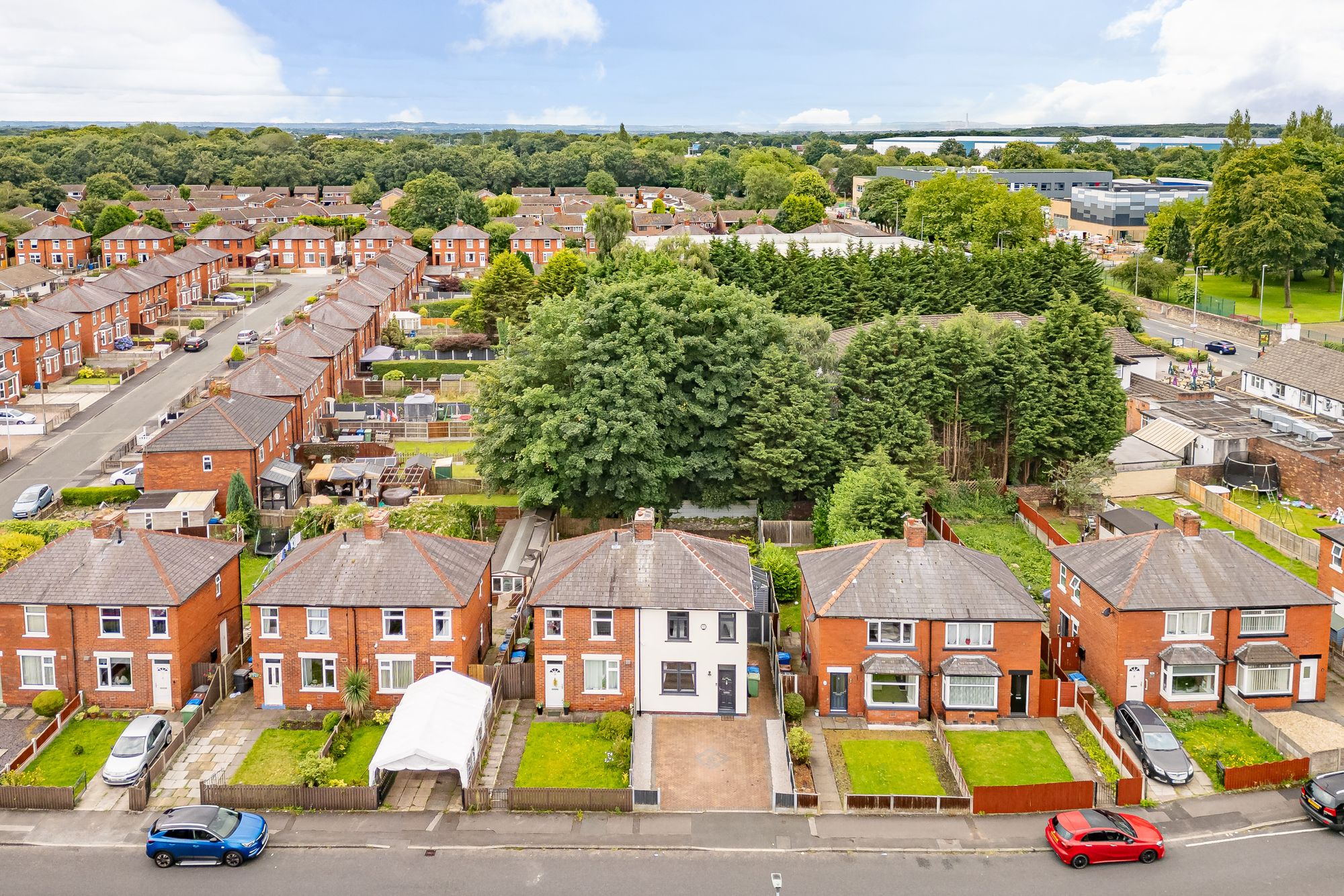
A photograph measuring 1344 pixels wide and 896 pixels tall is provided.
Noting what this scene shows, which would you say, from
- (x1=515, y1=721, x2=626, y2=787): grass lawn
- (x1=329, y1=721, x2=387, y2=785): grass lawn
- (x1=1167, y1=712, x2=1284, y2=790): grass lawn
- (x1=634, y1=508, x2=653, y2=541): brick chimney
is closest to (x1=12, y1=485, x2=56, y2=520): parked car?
(x1=329, y1=721, x2=387, y2=785): grass lawn

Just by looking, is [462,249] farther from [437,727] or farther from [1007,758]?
[1007,758]

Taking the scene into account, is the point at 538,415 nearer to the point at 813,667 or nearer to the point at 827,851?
the point at 813,667

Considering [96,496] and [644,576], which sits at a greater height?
[644,576]

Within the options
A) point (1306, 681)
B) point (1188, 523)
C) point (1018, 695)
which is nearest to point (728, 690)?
point (1018, 695)

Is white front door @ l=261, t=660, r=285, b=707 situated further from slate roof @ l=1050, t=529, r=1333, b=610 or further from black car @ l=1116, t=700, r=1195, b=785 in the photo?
slate roof @ l=1050, t=529, r=1333, b=610

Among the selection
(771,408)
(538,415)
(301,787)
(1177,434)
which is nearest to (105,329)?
(538,415)

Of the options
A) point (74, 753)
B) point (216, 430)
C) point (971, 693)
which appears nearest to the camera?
point (74, 753)

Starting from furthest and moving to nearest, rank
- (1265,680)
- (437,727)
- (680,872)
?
(1265,680), (437,727), (680,872)
